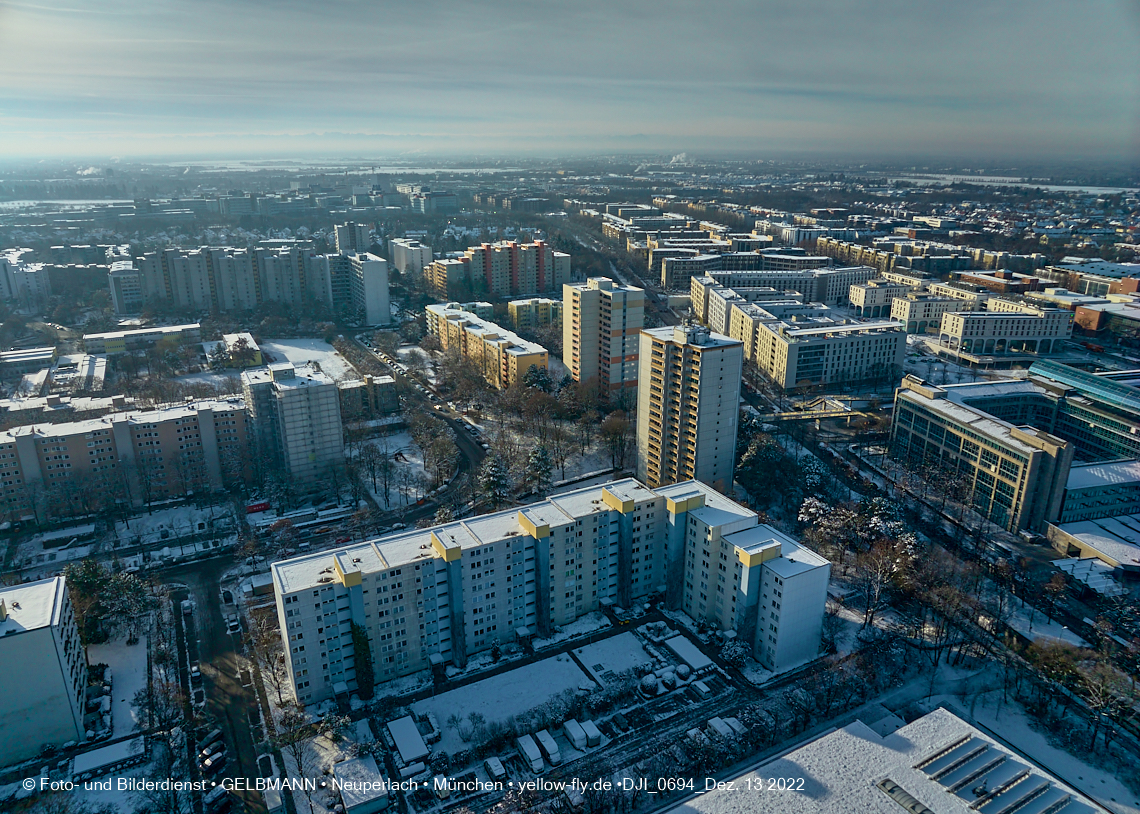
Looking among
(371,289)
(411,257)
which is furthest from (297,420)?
(411,257)

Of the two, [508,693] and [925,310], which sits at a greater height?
[925,310]

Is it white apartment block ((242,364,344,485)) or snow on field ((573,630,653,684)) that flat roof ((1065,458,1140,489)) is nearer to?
snow on field ((573,630,653,684))

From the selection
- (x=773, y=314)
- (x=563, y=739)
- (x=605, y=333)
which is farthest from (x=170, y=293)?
(x=563, y=739)

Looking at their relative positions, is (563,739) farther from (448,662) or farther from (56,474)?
(56,474)

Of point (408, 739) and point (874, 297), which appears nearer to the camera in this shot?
point (408, 739)

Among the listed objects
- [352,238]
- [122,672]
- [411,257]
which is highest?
[352,238]

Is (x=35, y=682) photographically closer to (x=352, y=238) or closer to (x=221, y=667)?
(x=221, y=667)

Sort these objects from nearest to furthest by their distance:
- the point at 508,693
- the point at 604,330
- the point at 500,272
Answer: the point at 508,693
the point at 604,330
the point at 500,272

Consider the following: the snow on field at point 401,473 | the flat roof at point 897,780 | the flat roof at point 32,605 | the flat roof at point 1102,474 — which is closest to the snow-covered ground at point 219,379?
the snow on field at point 401,473
